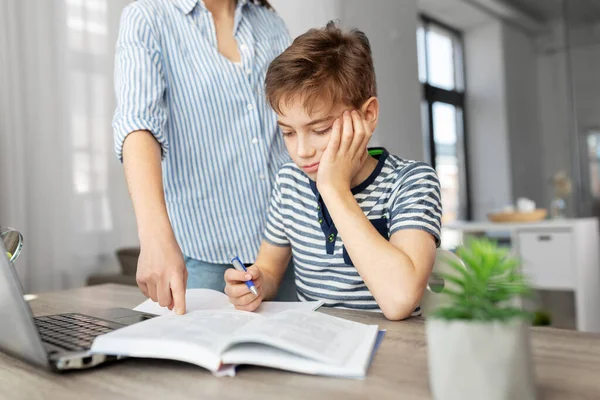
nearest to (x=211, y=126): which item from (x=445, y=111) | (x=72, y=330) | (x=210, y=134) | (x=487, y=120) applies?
(x=210, y=134)

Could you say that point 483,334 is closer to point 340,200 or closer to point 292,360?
point 292,360

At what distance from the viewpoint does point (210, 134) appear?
127 cm

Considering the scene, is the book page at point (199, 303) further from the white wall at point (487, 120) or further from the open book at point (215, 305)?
the white wall at point (487, 120)

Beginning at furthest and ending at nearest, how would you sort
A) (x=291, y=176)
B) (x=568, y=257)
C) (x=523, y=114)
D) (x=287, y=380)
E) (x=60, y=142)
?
(x=523, y=114) → (x=60, y=142) → (x=568, y=257) → (x=291, y=176) → (x=287, y=380)

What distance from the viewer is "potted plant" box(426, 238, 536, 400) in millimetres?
429

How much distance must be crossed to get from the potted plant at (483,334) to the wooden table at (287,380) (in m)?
0.08

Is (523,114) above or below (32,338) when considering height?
above

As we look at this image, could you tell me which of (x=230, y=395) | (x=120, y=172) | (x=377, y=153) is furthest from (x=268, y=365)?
(x=120, y=172)

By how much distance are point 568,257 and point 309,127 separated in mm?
2711

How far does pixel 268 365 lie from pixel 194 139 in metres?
0.77

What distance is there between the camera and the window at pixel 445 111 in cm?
514

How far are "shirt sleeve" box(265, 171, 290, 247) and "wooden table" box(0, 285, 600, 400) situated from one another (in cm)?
52

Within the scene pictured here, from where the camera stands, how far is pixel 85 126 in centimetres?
354

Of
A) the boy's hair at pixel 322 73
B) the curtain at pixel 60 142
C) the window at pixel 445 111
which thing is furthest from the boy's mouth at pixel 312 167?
the window at pixel 445 111
